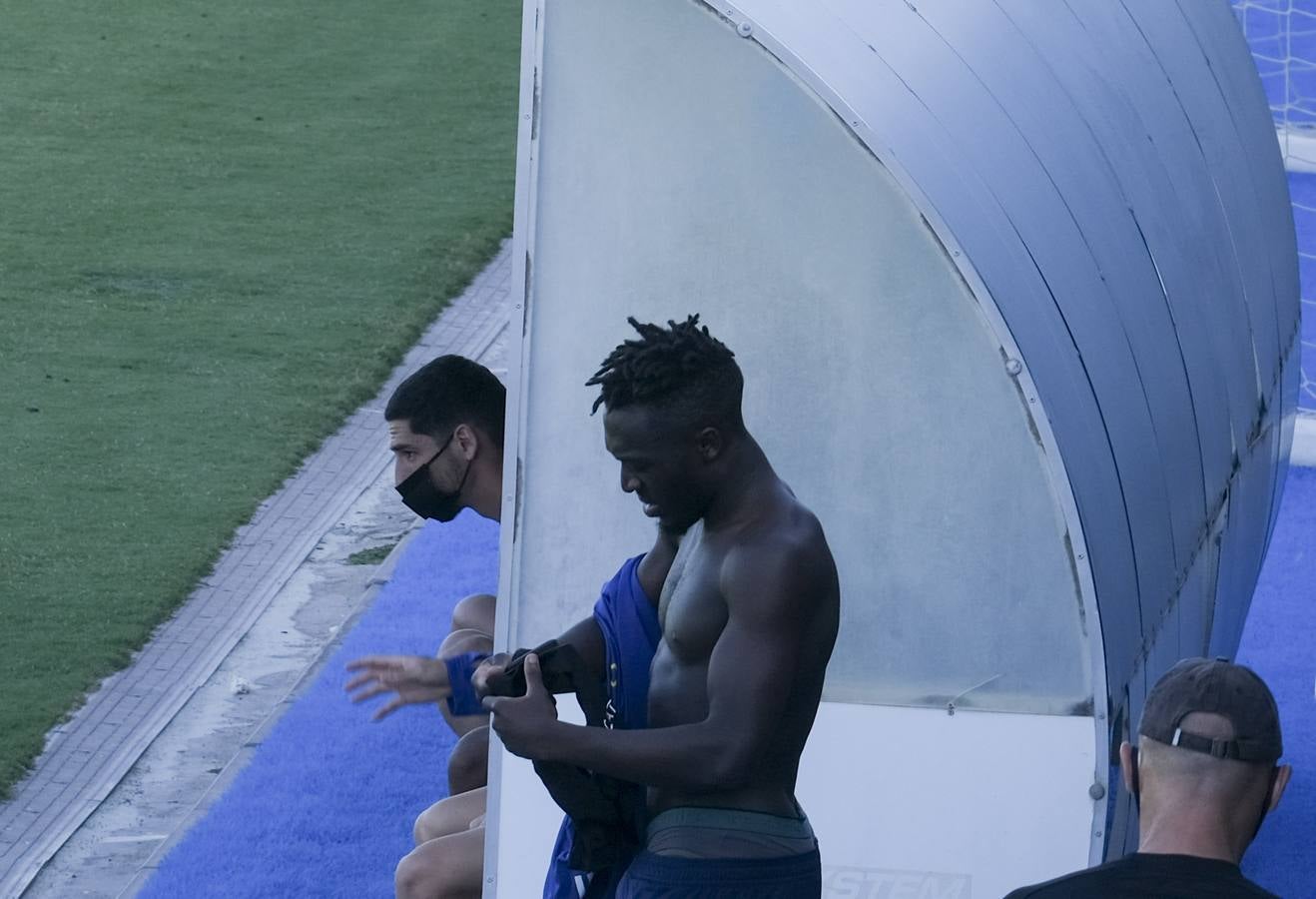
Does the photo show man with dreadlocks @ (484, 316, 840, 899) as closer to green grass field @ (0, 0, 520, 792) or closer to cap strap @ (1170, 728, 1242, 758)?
cap strap @ (1170, 728, 1242, 758)

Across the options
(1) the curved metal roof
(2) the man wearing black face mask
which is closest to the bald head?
(1) the curved metal roof

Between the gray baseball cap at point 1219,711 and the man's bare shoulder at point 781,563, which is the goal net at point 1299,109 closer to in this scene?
the man's bare shoulder at point 781,563

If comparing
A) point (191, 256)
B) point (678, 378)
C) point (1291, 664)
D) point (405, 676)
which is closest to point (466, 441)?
point (405, 676)

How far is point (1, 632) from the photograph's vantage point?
7637mm

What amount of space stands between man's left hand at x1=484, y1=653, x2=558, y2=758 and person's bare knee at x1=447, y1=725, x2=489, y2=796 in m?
2.17

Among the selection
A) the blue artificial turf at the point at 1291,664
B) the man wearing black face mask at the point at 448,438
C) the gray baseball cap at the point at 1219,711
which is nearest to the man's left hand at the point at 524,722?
the gray baseball cap at the point at 1219,711

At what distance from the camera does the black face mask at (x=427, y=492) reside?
5223mm

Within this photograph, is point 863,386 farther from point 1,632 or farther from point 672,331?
point 1,632

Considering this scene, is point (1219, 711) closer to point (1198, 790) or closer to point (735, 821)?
point (1198, 790)

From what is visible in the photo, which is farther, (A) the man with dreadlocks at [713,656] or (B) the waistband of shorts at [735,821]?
(B) the waistband of shorts at [735,821]

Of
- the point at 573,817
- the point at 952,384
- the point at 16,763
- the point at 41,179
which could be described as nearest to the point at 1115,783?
the point at 952,384

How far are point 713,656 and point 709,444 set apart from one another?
15.5 inches

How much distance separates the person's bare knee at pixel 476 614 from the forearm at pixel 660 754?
2351 millimetres

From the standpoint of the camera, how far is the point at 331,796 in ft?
21.7
